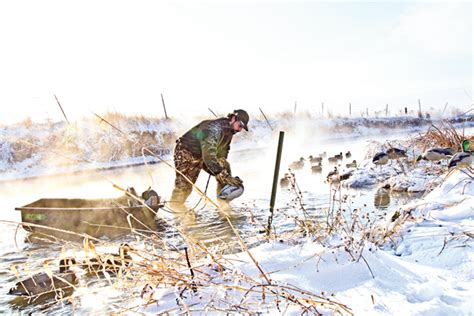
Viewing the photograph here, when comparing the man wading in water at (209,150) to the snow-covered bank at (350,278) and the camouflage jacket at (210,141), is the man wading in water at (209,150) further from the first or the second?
the snow-covered bank at (350,278)

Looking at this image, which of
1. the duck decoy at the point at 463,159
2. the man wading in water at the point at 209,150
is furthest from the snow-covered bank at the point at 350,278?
the man wading in water at the point at 209,150

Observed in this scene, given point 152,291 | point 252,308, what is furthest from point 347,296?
point 152,291

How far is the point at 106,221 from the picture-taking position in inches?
218

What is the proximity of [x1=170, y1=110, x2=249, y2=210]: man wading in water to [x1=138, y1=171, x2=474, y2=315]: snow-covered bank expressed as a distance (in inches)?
Result: 141

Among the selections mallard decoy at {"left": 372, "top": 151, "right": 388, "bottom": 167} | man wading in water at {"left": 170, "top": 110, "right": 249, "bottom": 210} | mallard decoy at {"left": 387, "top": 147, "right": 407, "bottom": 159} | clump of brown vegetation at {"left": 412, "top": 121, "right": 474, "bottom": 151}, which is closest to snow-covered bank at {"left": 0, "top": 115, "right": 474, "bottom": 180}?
clump of brown vegetation at {"left": 412, "top": 121, "right": 474, "bottom": 151}

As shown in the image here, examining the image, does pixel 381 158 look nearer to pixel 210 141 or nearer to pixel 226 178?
pixel 226 178

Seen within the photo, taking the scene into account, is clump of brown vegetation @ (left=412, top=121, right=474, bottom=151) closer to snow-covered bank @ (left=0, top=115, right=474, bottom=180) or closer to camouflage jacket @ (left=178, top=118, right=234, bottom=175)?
camouflage jacket @ (left=178, top=118, right=234, bottom=175)

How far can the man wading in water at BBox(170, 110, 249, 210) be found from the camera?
20.9 feet

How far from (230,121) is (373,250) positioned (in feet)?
15.1

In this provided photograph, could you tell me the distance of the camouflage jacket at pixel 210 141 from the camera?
6367 millimetres

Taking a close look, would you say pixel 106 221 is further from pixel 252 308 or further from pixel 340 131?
pixel 340 131

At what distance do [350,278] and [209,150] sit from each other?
4492mm

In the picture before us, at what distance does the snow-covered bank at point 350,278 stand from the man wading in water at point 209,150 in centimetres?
358

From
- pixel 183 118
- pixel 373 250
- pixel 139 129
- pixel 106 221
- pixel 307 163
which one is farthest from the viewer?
pixel 183 118
